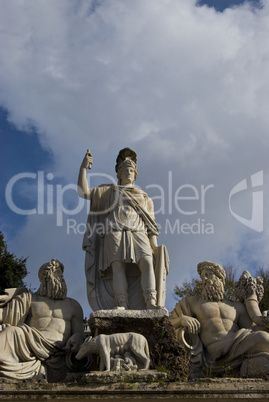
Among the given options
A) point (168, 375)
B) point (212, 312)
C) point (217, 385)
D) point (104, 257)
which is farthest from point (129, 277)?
point (217, 385)

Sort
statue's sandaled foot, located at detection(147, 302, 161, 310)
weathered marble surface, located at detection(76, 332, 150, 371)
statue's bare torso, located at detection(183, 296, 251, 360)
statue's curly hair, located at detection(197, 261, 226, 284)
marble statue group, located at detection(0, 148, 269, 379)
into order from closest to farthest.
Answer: weathered marble surface, located at detection(76, 332, 150, 371), marble statue group, located at detection(0, 148, 269, 379), statue's sandaled foot, located at detection(147, 302, 161, 310), statue's bare torso, located at detection(183, 296, 251, 360), statue's curly hair, located at detection(197, 261, 226, 284)

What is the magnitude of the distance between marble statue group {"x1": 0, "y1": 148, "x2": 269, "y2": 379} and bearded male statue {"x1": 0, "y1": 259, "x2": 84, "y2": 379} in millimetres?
17

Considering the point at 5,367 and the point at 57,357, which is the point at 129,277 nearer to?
the point at 57,357

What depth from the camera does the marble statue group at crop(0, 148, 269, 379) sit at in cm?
887

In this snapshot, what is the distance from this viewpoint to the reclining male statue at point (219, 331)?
9.21 meters

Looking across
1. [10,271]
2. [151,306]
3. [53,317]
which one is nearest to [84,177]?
[53,317]

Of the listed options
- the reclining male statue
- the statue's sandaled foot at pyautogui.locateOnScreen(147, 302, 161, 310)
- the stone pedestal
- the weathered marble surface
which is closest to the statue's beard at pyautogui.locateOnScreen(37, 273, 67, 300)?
the stone pedestal

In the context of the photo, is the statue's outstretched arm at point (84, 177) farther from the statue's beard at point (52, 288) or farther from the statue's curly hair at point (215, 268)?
the statue's curly hair at point (215, 268)

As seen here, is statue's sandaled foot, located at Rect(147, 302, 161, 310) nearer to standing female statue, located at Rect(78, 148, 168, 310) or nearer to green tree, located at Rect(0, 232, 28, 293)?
standing female statue, located at Rect(78, 148, 168, 310)

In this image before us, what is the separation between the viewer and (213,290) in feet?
33.8

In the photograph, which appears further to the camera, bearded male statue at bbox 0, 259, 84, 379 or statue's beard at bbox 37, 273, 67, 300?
statue's beard at bbox 37, 273, 67, 300

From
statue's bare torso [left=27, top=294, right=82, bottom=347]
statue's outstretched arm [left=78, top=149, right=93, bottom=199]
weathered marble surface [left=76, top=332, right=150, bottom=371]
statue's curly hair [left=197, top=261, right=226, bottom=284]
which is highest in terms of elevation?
statue's outstretched arm [left=78, top=149, right=93, bottom=199]

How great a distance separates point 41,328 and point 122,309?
1.53 metres

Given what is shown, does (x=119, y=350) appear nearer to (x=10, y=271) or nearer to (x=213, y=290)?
(x=213, y=290)
